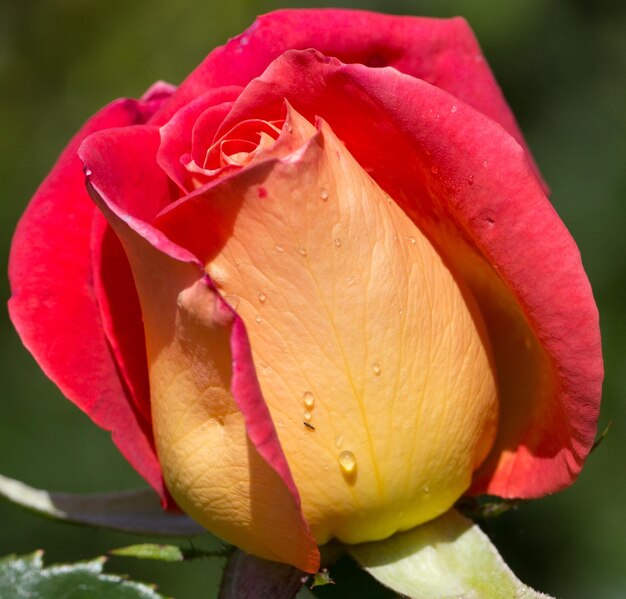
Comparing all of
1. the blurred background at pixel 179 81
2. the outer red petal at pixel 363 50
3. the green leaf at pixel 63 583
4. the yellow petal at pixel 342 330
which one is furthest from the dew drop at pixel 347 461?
the blurred background at pixel 179 81

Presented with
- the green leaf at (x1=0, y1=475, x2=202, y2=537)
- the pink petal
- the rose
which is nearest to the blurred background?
the green leaf at (x1=0, y1=475, x2=202, y2=537)

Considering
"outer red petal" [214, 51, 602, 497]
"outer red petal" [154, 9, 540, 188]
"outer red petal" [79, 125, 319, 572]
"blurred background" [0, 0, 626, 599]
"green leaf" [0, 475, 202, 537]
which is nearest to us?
"outer red petal" [79, 125, 319, 572]

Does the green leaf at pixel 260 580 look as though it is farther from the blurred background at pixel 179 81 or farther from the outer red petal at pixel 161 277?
the blurred background at pixel 179 81

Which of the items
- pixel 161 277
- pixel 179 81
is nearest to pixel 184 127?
pixel 161 277

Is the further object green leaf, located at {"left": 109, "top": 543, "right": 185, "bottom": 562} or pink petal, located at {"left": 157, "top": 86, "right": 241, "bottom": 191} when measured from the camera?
green leaf, located at {"left": 109, "top": 543, "right": 185, "bottom": 562}

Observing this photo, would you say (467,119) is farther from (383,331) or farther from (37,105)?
(37,105)

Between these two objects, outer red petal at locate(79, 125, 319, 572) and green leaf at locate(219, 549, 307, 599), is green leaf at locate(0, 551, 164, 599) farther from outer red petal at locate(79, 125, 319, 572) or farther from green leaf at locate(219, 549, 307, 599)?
outer red petal at locate(79, 125, 319, 572)

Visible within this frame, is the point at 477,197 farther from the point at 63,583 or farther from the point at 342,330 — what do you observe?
the point at 63,583
